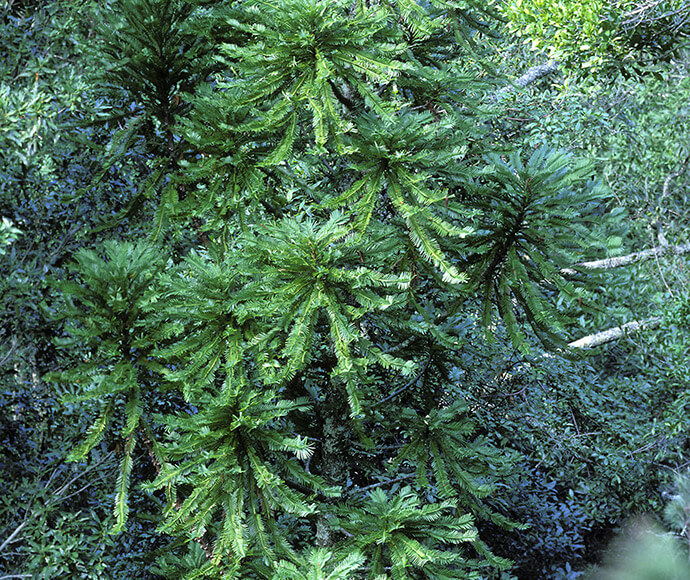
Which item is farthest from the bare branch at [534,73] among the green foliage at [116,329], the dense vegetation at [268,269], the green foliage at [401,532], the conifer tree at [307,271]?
the green foliage at [401,532]

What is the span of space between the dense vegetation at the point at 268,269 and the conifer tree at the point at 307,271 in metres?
0.02

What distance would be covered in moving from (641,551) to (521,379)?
6.44 meters

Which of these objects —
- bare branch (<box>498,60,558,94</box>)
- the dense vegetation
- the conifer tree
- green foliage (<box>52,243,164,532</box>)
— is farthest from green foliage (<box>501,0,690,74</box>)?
green foliage (<box>52,243,164,532</box>)

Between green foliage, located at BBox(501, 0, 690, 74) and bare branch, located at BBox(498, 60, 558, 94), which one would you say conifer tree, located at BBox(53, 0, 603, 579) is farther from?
bare branch, located at BBox(498, 60, 558, 94)

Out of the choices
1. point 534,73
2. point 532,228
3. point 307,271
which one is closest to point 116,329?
point 307,271

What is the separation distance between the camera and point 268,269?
4.00 metres

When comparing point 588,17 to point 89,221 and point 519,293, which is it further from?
point 89,221

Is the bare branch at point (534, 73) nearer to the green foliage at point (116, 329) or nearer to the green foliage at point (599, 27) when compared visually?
the green foliage at point (599, 27)

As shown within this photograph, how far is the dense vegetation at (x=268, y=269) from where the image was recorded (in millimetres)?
4121

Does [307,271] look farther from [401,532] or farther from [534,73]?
[534,73]

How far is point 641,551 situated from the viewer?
293 centimetres

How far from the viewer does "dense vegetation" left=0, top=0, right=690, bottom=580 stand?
13.5ft

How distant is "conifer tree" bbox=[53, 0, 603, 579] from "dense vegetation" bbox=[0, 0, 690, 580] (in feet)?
0.08

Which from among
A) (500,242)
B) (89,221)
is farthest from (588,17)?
(89,221)
